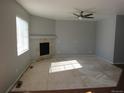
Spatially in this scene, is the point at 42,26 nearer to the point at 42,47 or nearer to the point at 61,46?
the point at 42,47

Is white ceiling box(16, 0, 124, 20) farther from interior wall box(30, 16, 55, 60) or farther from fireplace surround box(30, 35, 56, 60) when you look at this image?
fireplace surround box(30, 35, 56, 60)

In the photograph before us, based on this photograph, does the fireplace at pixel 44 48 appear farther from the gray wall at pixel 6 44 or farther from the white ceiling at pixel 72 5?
the gray wall at pixel 6 44

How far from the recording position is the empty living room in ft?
9.96

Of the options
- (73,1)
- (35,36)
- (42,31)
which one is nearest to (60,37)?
(42,31)

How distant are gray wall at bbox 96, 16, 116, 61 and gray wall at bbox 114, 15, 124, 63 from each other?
177 mm

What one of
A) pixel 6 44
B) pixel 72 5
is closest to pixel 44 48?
pixel 72 5

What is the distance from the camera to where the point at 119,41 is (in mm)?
5582

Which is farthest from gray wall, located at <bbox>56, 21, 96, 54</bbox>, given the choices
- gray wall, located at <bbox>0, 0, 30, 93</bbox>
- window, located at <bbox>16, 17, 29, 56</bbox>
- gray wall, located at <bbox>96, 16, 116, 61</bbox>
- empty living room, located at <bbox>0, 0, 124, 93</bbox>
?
gray wall, located at <bbox>0, 0, 30, 93</bbox>

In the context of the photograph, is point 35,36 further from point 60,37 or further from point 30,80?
point 30,80

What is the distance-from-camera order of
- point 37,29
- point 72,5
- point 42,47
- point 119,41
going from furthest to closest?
point 42,47 < point 37,29 < point 119,41 < point 72,5

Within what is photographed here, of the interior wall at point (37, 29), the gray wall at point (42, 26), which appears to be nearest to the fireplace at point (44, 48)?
the interior wall at point (37, 29)

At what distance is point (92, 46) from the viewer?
7879 millimetres

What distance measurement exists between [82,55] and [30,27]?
3827 millimetres

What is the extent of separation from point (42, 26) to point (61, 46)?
1.87 metres
